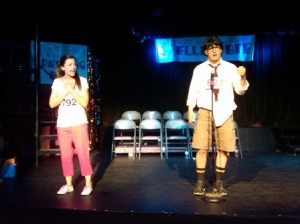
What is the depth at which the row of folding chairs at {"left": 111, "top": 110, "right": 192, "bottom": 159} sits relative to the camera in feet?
27.9

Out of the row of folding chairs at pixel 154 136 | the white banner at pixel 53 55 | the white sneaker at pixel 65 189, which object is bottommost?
the white sneaker at pixel 65 189

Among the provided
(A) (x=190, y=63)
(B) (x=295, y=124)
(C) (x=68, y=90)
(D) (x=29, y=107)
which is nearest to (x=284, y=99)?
(B) (x=295, y=124)

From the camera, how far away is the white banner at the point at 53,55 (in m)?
8.85

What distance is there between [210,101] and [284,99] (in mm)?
6114

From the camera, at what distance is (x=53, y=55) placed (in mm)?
8938

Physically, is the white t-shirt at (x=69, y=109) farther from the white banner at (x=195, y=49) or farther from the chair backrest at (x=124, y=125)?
the white banner at (x=195, y=49)

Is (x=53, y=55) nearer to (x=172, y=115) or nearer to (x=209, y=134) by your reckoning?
(x=172, y=115)

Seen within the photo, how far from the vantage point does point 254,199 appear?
460 centimetres

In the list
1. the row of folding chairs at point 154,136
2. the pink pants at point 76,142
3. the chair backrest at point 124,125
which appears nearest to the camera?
the pink pants at point 76,142

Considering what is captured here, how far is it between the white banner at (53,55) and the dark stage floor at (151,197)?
238cm

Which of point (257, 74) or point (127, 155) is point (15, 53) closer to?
point (127, 155)

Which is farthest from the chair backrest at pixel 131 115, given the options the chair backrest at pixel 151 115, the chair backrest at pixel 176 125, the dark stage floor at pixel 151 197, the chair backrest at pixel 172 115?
the dark stage floor at pixel 151 197

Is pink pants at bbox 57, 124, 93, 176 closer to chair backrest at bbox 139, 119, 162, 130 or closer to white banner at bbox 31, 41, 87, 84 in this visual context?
chair backrest at bbox 139, 119, 162, 130

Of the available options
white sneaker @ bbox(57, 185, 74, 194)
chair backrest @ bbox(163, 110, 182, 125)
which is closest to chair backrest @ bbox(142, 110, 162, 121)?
chair backrest @ bbox(163, 110, 182, 125)
